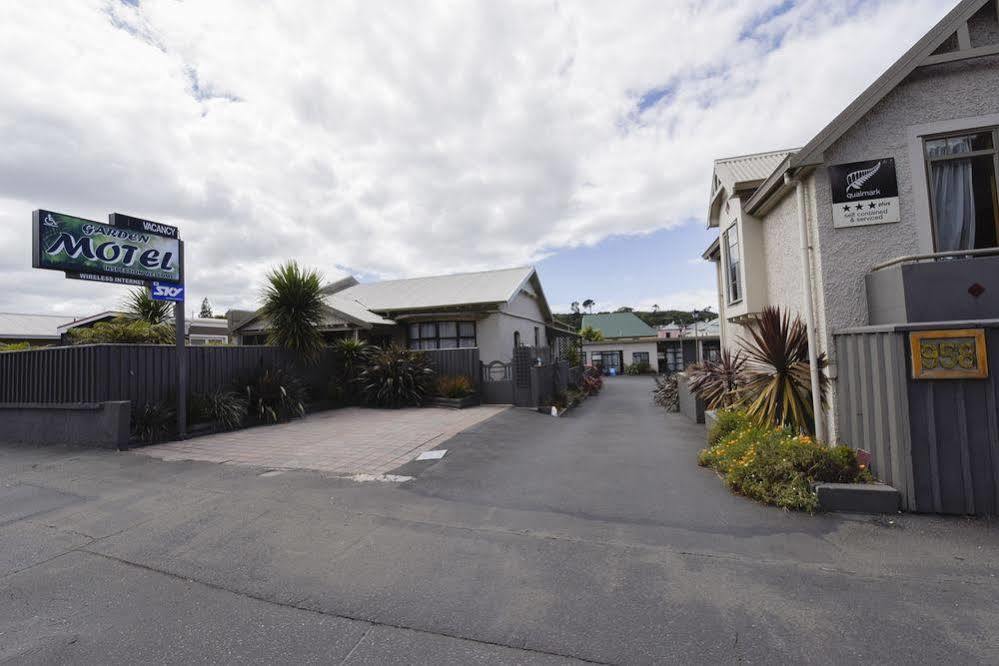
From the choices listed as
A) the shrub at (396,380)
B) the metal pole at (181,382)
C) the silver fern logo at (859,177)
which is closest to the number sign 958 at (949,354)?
the silver fern logo at (859,177)

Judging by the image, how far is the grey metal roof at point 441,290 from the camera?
55.3 ft

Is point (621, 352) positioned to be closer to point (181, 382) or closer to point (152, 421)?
point (181, 382)

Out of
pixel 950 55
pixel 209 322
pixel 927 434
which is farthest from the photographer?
pixel 209 322

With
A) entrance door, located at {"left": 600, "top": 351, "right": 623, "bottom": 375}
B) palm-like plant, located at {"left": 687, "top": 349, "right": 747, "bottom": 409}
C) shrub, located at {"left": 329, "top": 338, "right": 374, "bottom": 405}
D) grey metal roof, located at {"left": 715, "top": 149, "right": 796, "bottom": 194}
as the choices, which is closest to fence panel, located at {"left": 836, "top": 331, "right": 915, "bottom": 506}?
palm-like plant, located at {"left": 687, "top": 349, "right": 747, "bottom": 409}

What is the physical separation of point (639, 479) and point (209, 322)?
26401 mm

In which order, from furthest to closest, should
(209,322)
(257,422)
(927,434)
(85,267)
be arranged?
1. (209,322)
2. (257,422)
3. (85,267)
4. (927,434)

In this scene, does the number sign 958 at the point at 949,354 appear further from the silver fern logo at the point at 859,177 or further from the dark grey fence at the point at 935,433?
the silver fern logo at the point at 859,177

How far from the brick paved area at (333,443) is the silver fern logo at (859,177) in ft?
24.2

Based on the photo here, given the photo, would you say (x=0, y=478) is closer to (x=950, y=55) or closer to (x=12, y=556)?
(x=12, y=556)

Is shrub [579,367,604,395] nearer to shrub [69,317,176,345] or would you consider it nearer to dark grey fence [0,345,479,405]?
dark grey fence [0,345,479,405]

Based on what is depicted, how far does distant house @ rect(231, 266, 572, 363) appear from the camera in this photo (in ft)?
52.0

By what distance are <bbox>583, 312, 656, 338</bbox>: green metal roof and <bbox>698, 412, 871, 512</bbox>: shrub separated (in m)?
39.3

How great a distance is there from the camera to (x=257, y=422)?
1042 cm

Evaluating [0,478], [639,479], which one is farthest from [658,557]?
[0,478]
